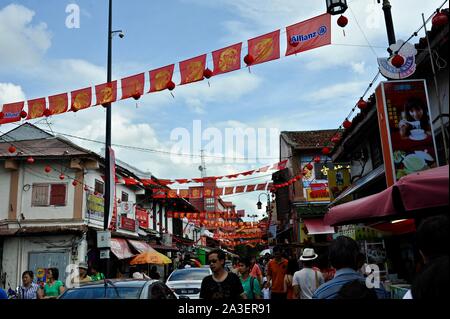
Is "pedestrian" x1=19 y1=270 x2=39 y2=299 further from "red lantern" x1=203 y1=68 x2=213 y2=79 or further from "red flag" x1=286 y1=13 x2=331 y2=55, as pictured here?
"red flag" x1=286 y1=13 x2=331 y2=55

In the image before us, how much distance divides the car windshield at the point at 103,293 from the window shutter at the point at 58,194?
589 inches

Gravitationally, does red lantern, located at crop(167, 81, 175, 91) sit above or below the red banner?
above

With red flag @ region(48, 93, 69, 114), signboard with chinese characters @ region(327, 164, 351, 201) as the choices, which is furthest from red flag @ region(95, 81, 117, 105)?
signboard with chinese characters @ region(327, 164, 351, 201)

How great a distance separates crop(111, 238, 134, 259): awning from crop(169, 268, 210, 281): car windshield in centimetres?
656

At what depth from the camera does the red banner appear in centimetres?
2748

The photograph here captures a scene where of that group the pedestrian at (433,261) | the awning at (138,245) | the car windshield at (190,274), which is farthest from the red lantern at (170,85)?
the awning at (138,245)

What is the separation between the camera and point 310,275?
726 centimetres

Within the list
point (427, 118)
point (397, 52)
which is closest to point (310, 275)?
point (427, 118)

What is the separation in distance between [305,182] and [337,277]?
23.6 metres

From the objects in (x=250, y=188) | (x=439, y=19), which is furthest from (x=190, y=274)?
(x=439, y=19)

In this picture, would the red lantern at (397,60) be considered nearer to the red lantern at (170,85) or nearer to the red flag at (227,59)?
the red flag at (227,59)

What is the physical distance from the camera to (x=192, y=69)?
9.34 meters

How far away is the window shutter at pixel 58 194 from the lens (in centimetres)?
2066

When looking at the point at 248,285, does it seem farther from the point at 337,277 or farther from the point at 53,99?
the point at 53,99
